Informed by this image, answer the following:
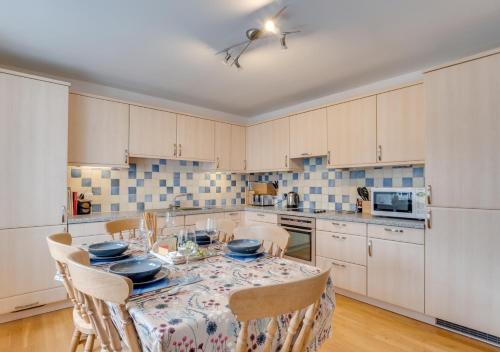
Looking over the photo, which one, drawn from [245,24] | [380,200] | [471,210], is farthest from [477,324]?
[245,24]

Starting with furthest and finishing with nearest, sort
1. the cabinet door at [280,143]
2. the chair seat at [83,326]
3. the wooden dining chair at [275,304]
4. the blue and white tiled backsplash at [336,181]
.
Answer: the cabinet door at [280,143]
the blue and white tiled backsplash at [336,181]
the chair seat at [83,326]
the wooden dining chair at [275,304]

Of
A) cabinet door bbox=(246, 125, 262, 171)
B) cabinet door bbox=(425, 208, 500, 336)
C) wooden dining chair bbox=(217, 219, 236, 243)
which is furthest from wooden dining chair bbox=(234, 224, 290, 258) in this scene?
cabinet door bbox=(246, 125, 262, 171)

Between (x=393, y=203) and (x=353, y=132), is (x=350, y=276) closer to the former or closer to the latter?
(x=393, y=203)

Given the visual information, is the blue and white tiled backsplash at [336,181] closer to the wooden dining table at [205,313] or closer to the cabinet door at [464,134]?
the cabinet door at [464,134]

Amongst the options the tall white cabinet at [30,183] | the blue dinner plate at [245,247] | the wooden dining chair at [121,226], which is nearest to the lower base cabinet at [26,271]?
the tall white cabinet at [30,183]

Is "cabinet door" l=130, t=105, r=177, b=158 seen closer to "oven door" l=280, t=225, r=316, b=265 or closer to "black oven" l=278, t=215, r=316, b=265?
"black oven" l=278, t=215, r=316, b=265

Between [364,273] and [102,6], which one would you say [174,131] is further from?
[364,273]

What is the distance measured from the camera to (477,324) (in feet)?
6.94

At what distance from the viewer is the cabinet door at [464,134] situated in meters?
2.08

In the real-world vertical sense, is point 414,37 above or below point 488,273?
above

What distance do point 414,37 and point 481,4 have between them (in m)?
0.45

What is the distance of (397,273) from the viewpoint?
253 centimetres

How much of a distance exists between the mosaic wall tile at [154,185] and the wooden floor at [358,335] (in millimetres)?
1297

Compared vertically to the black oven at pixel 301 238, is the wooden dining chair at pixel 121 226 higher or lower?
higher
